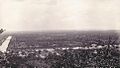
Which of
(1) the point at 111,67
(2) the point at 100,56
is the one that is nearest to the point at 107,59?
(2) the point at 100,56

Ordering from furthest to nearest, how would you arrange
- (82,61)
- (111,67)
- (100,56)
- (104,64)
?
(100,56), (82,61), (104,64), (111,67)

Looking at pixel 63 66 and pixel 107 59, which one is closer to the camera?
pixel 63 66

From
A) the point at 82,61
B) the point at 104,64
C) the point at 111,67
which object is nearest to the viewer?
the point at 111,67

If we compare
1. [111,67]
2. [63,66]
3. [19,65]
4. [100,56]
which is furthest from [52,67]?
[100,56]

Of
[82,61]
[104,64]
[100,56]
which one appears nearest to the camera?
[104,64]

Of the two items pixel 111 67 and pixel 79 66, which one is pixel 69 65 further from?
pixel 111 67

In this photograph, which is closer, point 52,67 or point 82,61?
point 52,67

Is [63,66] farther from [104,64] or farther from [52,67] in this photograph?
[104,64]

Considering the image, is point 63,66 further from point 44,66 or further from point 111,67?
point 111,67

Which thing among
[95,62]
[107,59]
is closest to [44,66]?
[95,62]
